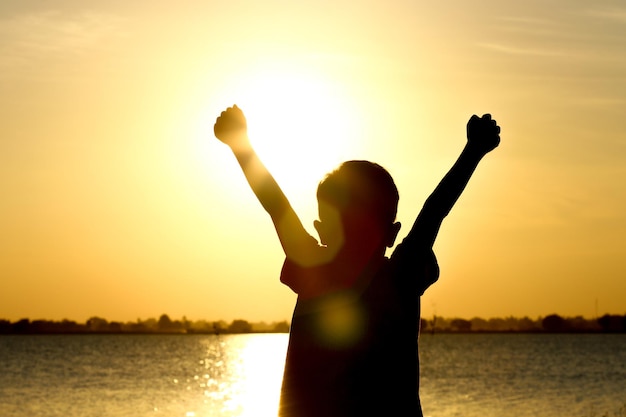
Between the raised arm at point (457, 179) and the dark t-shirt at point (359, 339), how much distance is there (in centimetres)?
5

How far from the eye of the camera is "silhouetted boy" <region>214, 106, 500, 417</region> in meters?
3.11

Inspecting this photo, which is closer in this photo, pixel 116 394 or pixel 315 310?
pixel 315 310

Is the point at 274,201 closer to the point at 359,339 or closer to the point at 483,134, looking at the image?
the point at 359,339

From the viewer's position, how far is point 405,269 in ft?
10.3

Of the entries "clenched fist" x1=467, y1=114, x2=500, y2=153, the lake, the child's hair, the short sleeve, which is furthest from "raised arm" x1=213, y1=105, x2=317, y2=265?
the lake

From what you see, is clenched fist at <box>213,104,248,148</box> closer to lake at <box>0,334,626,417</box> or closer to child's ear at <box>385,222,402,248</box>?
child's ear at <box>385,222,402,248</box>

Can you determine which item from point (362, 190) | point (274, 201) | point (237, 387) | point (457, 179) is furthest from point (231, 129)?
Answer: point (237, 387)

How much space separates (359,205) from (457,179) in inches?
11.2

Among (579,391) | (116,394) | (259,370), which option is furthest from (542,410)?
(259,370)

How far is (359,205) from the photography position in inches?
123

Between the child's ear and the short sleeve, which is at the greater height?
the child's ear

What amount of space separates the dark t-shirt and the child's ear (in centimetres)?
4

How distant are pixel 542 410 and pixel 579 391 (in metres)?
12.7

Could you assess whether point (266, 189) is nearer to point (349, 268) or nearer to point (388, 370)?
point (349, 268)
